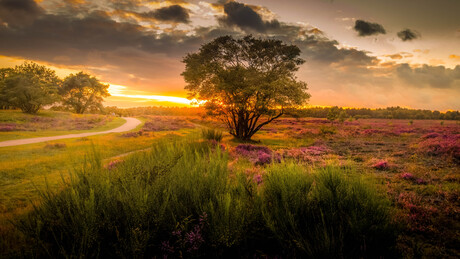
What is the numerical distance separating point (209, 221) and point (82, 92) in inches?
3486

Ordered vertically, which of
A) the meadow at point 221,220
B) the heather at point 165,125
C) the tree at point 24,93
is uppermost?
the tree at point 24,93

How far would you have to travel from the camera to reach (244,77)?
2148 centimetres

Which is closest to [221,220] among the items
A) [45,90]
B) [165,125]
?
[165,125]

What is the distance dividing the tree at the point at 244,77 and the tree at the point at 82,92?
67979 millimetres

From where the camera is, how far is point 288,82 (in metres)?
19.6

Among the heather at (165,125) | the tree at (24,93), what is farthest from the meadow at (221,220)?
the tree at (24,93)

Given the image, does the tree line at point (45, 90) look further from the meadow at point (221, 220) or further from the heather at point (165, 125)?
the meadow at point (221, 220)

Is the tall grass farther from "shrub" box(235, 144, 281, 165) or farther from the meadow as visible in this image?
"shrub" box(235, 144, 281, 165)

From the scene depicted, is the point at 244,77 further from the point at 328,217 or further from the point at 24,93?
the point at 24,93

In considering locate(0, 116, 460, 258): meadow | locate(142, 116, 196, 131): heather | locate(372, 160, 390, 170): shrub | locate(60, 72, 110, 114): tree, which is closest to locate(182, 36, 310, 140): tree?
locate(372, 160, 390, 170): shrub

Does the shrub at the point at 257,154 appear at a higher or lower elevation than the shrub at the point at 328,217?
lower

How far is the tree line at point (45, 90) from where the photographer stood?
41.0m

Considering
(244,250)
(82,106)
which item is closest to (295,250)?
(244,250)

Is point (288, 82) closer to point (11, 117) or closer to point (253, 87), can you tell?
point (253, 87)
